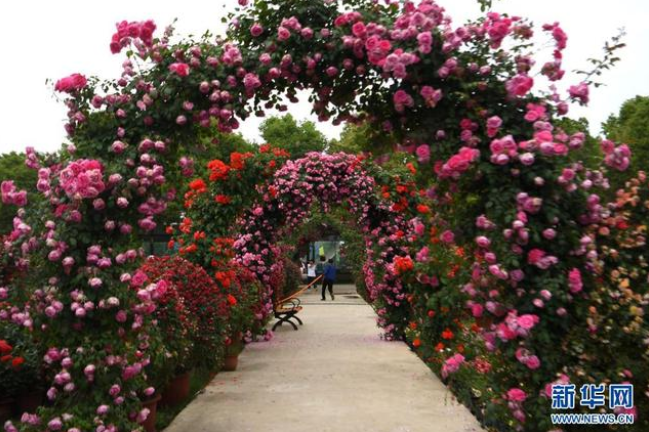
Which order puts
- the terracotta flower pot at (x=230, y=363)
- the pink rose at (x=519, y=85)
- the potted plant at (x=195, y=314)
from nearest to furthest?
the pink rose at (x=519, y=85)
the potted plant at (x=195, y=314)
the terracotta flower pot at (x=230, y=363)

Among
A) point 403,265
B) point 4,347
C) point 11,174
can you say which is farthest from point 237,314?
point 11,174

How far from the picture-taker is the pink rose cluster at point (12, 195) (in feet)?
13.8

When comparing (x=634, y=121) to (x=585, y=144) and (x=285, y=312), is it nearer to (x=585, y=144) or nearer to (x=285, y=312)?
(x=285, y=312)

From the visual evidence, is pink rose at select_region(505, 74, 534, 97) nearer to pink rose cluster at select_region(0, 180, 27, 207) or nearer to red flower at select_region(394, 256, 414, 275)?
pink rose cluster at select_region(0, 180, 27, 207)

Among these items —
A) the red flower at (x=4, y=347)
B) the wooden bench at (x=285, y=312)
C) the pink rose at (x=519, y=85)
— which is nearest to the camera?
the pink rose at (x=519, y=85)

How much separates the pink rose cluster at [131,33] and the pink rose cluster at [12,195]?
3.91ft

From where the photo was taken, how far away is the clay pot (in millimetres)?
5613

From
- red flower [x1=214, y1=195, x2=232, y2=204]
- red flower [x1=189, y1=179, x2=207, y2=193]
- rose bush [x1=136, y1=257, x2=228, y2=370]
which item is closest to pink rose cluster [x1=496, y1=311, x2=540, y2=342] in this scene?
rose bush [x1=136, y1=257, x2=228, y2=370]

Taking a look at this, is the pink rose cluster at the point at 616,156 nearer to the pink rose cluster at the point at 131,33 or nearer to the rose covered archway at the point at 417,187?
the rose covered archway at the point at 417,187

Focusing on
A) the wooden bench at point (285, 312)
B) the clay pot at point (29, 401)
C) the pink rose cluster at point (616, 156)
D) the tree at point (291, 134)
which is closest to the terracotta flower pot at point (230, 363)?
the clay pot at point (29, 401)

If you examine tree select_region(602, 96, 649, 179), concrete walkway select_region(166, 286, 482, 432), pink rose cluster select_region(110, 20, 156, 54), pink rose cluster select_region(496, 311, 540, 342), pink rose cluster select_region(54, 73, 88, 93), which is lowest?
concrete walkway select_region(166, 286, 482, 432)

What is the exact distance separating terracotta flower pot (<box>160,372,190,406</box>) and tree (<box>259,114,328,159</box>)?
3598cm

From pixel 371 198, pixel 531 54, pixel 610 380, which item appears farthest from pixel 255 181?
pixel 610 380

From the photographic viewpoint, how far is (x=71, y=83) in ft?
14.6
